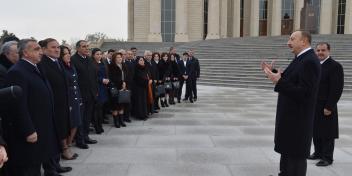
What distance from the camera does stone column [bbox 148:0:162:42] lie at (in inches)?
1569

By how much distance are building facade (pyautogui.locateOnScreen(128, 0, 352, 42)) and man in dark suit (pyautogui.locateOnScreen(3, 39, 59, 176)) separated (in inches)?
1419

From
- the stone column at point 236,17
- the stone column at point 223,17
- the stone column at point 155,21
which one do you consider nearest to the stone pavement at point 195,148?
the stone column at point 155,21

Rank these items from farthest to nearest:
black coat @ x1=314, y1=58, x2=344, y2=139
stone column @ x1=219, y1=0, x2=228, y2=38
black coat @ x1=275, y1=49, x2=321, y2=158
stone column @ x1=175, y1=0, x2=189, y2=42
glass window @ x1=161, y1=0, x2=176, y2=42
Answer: stone column @ x1=219, y1=0, x2=228, y2=38
glass window @ x1=161, y1=0, x2=176, y2=42
stone column @ x1=175, y1=0, x2=189, y2=42
black coat @ x1=314, y1=58, x2=344, y2=139
black coat @ x1=275, y1=49, x2=321, y2=158

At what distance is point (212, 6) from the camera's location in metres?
40.4

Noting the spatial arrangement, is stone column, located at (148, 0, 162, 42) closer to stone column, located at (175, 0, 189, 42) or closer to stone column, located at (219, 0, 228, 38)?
stone column, located at (175, 0, 189, 42)

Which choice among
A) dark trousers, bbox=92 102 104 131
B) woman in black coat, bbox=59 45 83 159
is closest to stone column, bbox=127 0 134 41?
dark trousers, bbox=92 102 104 131

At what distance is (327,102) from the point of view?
5.97 meters

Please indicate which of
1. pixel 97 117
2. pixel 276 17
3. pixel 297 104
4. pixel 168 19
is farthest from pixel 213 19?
pixel 297 104

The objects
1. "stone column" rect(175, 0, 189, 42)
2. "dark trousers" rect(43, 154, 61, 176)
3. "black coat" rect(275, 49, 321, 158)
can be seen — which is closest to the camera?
"black coat" rect(275, 49, 321, 158)

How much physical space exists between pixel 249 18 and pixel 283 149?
137ft

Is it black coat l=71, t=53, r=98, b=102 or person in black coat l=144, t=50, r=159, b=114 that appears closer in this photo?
black coat l=71, t=53, r=98, b=102

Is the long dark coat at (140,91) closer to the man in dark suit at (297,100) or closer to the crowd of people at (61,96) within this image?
the crowd of people at (61,96)

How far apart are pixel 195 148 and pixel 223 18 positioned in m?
36.9

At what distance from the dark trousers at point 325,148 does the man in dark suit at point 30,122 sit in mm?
4154
